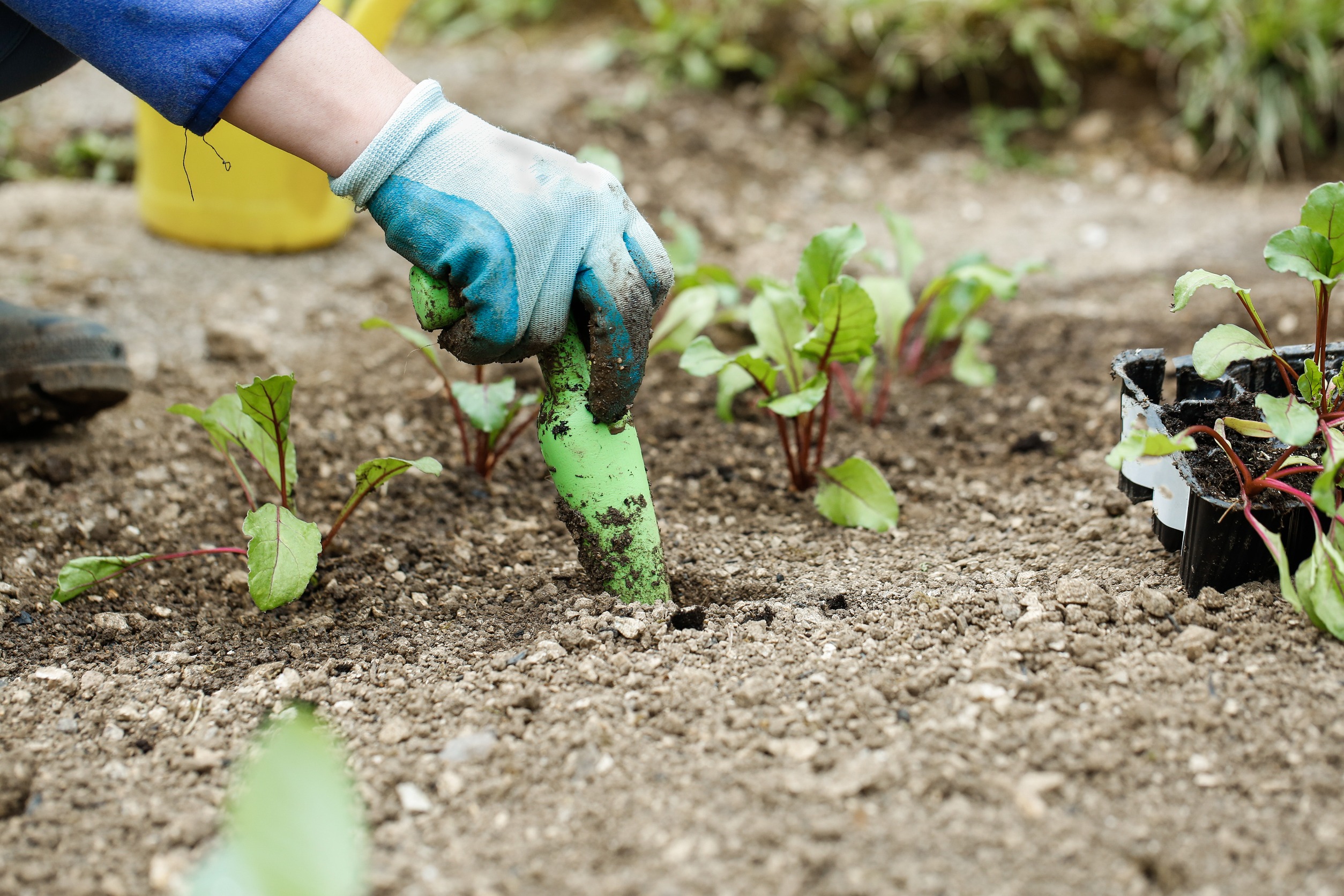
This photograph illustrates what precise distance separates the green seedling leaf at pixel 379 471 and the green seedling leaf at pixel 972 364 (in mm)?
1141

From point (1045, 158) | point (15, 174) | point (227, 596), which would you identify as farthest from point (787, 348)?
point (15, 174)

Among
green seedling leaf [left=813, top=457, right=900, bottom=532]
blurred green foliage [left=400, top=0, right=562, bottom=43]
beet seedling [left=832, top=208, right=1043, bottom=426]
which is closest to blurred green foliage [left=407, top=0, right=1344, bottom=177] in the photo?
Answer: blurred green foliage [left=400, top=0, right=562, bottom=43]

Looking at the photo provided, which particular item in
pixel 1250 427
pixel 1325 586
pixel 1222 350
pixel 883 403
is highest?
pixel 1222 350

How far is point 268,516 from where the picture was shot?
138 cm

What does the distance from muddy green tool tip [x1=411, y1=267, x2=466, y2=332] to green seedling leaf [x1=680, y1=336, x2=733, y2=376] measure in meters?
0.36

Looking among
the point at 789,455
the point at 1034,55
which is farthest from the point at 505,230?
the point at 1034,55

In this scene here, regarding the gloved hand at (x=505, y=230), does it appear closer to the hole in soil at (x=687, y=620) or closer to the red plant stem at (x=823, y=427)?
the hole in soil at (x=687, y=620)

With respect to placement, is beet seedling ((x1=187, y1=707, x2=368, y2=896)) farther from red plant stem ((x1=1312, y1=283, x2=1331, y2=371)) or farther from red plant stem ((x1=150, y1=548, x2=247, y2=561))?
red plant stem ((x1=1312, y1=283, x2=1331, y2=371))

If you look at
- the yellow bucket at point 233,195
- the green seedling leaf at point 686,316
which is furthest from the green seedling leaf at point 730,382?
the yellow bucket at point 233,195

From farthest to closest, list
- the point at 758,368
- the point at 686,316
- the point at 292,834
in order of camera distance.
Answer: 1. the point at 686,316
2. the point at 758,368
3. the point at 292,834

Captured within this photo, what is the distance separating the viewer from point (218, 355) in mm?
2262

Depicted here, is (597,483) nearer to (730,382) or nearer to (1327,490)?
(730,382)

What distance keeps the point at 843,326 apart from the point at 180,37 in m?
0.96

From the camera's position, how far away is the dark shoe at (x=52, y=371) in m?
1.79
